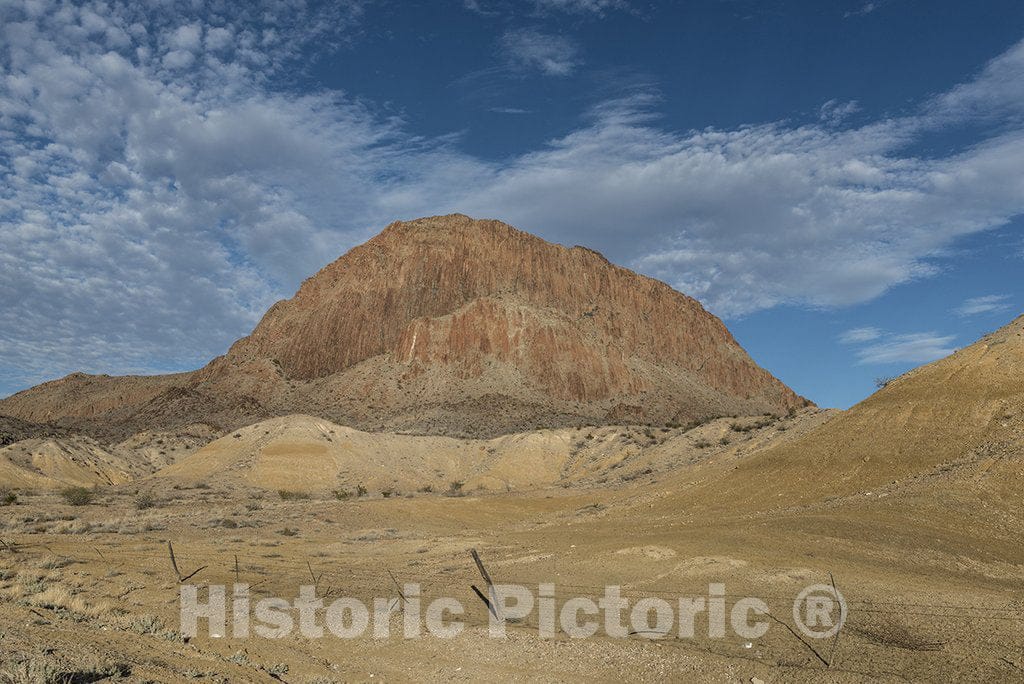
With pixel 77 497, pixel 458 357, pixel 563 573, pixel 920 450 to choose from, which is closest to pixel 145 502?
pixel 77 497

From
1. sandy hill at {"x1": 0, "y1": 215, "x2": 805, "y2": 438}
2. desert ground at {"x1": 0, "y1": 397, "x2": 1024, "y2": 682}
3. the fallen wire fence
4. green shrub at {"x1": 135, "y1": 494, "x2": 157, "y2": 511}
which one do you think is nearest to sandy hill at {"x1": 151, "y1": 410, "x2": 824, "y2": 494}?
green shrub at {"x1": 135, "y1": 494, "x2": 157, "y2": 511}

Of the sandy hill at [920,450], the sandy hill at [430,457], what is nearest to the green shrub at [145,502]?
the sandy hill at [430,457]

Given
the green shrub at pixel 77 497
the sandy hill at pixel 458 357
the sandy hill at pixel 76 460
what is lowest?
the green shrub at pixel 77 497

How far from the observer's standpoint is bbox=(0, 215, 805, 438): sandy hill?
96312 millimetres

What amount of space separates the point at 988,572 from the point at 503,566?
11732 mm

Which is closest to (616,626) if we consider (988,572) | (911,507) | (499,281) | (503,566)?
(503,566)

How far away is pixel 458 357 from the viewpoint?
10500 cm

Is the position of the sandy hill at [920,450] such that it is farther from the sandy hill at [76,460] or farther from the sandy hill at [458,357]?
the sandy hill at [458,357]

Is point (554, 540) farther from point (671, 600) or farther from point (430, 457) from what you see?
point (430, 457)

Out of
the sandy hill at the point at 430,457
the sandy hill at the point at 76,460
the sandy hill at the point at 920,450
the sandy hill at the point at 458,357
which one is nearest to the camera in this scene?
the sandy hill at the point at 920,450

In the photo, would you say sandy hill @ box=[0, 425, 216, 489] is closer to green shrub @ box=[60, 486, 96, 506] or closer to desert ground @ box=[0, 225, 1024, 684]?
desert ground @ box=[0, 225, 1024, 684]

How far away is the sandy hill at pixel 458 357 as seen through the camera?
316 ft

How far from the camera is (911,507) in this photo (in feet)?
63.6

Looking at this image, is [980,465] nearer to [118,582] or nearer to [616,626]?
[616,626]
